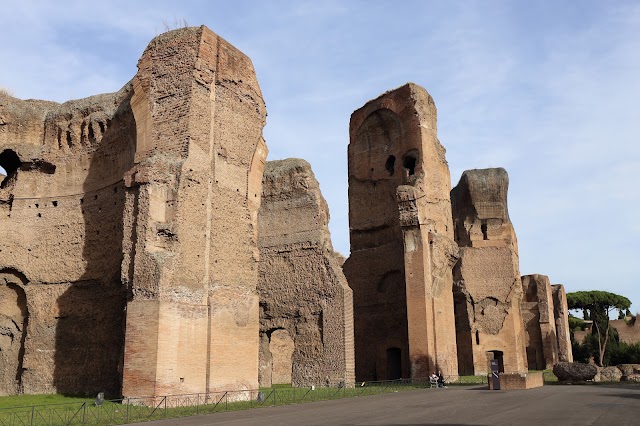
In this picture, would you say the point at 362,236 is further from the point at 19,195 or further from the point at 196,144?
the point at 19,195

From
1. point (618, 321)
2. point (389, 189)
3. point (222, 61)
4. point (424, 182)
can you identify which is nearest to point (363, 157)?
point (389, 189)

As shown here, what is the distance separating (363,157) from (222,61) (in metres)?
10.2

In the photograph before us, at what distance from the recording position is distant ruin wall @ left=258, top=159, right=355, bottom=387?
16.5 meters

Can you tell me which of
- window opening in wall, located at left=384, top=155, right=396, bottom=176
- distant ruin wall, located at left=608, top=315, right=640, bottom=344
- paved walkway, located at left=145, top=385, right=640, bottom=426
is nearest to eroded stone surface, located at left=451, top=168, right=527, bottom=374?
window opening in wall, located at left=384, top=155, right=396, bottom=176

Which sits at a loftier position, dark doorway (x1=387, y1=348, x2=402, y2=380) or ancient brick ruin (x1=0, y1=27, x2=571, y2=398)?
ancient brick ruin (x1=0, y1=27, x2=571, y2=398)

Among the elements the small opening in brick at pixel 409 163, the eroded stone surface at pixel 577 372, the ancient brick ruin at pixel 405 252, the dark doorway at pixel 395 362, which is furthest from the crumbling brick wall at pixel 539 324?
the small opening in brick at pixel 409 163

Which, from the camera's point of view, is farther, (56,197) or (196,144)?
(56,197)

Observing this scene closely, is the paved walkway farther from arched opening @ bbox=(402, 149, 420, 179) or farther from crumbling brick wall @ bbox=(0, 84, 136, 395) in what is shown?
arched opening @ bbox=(402, 149, 420, 179)

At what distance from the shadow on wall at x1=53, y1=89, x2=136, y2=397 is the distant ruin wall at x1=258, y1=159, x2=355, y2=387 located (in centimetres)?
466

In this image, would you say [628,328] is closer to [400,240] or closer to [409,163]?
[409,163]

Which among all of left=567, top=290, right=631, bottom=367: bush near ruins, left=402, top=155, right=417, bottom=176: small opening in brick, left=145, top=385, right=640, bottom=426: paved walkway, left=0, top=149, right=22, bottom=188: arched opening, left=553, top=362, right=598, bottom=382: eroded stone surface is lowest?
left=145, top=385, right=640, bottom=426: paved walkway

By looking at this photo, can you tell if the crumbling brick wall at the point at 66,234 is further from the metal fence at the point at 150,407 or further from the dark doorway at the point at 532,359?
the dark doorway at the point at 532,359

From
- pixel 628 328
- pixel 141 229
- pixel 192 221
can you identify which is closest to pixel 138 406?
pixel 141 229

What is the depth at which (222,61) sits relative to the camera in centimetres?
1462
